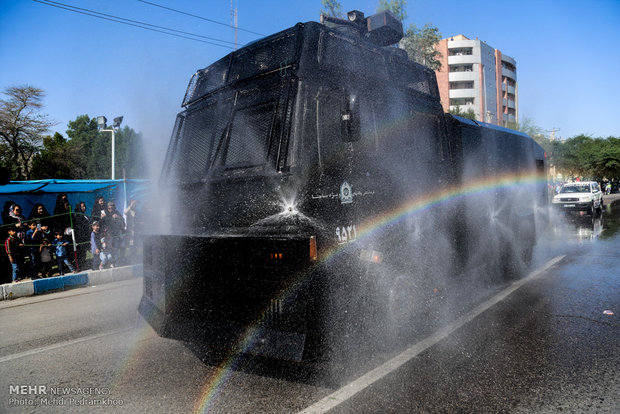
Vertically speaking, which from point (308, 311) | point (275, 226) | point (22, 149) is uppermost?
point (22, 149)

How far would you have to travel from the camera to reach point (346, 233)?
369 cm

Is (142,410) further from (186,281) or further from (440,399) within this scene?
(440,399)

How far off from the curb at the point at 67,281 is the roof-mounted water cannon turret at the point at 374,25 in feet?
24.9

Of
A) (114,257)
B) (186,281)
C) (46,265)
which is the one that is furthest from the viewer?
(114,257)

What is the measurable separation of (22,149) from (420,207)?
39655 millimetres

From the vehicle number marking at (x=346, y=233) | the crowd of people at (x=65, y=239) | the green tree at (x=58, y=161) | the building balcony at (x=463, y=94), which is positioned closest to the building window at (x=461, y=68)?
the building balcony at (x=463, y=94)

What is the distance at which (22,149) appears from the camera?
34.8 meters

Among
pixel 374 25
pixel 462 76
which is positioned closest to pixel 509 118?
pixel 462 76

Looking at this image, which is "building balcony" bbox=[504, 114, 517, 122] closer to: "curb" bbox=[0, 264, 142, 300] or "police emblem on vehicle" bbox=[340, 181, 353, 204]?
"curb" bbox=[0, 264, 142, 300]

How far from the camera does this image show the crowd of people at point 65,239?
898 centimetres

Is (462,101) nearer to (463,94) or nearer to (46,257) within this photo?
(463,94)

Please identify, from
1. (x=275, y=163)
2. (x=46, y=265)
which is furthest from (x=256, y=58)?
(x=46, y=265)

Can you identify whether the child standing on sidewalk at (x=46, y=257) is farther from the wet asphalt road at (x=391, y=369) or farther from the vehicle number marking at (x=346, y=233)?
the vehicle number marking at (x=346, y=233)

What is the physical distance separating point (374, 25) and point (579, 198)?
→ 19375 millimetres
